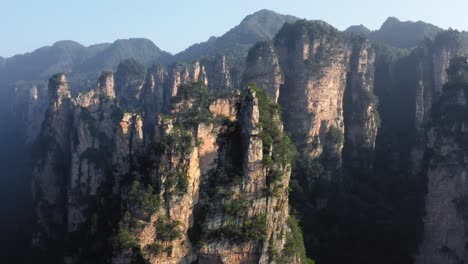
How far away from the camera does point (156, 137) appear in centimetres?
3130

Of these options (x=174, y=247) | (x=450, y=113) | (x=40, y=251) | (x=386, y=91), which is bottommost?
(x=40, y=251)

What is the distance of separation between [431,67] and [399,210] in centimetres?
1880

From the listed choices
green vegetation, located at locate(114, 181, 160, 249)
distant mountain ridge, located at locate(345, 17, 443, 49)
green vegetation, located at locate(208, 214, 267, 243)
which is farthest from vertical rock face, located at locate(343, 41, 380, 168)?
distant mountain ridge, located at locate(345, 17, 443, 49)

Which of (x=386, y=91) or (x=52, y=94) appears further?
(x=386, y=91)

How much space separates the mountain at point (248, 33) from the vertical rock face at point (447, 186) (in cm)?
6289

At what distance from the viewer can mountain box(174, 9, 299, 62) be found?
362ft

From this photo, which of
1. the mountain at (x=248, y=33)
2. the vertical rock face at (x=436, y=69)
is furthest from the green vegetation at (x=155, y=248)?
the mountain at (x=248, y=33)

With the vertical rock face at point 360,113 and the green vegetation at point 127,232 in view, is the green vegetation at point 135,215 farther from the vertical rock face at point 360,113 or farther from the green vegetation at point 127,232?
the vertical rock face at point 360,113

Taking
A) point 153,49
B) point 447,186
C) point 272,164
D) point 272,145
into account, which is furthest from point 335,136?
point 153,49

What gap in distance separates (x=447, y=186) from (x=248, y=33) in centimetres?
8462

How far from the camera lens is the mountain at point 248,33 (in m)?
110

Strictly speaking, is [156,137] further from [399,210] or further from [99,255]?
[399,210]

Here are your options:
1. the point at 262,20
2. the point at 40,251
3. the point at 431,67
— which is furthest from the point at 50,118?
the point at 262,20

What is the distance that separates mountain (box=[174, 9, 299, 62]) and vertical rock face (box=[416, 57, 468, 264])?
6289cm
